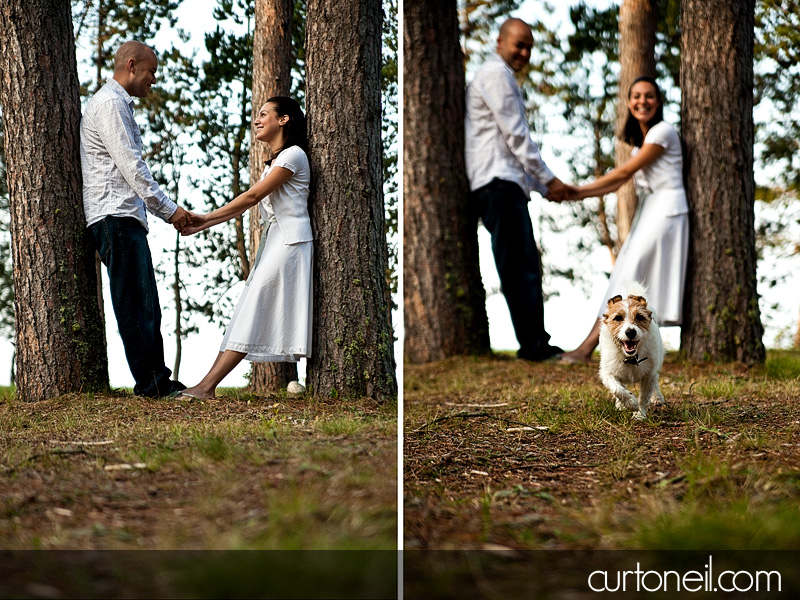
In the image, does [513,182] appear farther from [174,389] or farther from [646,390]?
[174,389]

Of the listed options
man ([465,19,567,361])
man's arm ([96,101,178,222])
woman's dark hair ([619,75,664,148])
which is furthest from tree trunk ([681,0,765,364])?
man's arm ([96,101,178,222])

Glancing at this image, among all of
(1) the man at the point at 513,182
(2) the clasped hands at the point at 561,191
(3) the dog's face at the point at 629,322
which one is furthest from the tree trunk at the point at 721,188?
(3) the dog's face at the point at 629,322

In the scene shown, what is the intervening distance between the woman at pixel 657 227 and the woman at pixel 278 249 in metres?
2.62

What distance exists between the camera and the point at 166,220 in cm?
275

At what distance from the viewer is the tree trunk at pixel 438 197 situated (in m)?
5.59

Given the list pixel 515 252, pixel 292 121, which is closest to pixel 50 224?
pixel 292 121

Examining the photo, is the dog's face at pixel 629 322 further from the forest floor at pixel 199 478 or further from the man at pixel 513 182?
the man at pixel 513 182

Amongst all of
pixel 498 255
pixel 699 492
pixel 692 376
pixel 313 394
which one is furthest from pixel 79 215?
pixel 692 376

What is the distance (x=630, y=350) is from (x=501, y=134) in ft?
7.87

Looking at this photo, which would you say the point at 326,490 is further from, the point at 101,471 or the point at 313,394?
the point at 313,394

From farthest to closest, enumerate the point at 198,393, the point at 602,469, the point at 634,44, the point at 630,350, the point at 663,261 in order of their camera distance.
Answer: the point at 634,44 → the point at 663,261 → the point at 630,350 → the point at 198,393 → the point at 602,469

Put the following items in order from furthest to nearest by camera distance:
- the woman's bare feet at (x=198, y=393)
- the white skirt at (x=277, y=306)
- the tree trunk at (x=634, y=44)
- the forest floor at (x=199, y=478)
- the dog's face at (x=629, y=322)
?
the tree trunk at (x=634, y=44) → the dog's face at (x=629, y=322) → the white skirt at (x=277, y=306) → the woman's bare feet at (x=198, y=393) → the forest floor at (x=199, y=478)

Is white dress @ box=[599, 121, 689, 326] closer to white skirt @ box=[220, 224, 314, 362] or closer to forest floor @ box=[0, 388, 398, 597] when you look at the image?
white skirt @ box=[220, 224, 314, 362]

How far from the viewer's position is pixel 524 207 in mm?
5215
